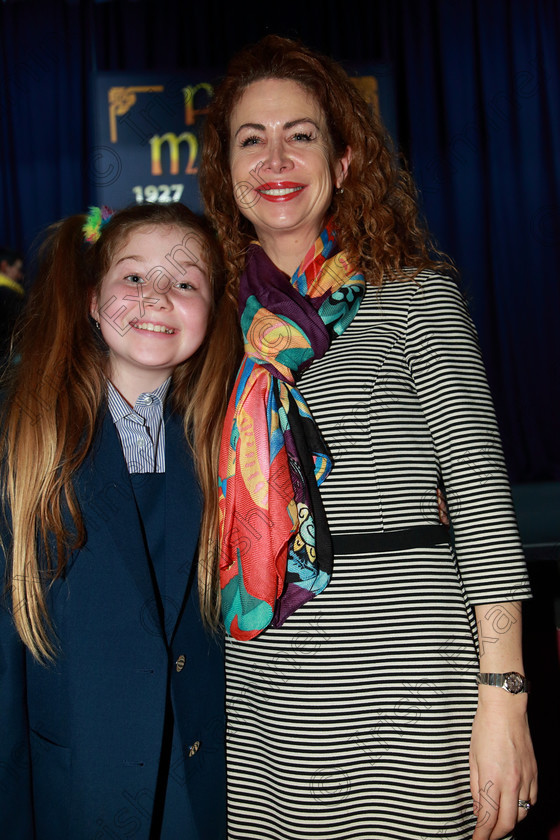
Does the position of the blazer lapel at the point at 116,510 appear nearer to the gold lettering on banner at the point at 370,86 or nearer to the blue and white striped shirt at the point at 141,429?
the blue and white striped shirt at the point at 141,429

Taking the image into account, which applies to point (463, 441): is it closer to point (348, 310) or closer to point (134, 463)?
point (348, 310)

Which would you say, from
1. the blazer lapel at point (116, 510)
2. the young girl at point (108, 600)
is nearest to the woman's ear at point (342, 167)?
the young girl at point (108, 600)

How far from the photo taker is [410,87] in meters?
5.34

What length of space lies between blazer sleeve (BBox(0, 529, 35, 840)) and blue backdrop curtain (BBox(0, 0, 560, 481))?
15.1 feet

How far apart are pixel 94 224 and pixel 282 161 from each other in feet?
1.30

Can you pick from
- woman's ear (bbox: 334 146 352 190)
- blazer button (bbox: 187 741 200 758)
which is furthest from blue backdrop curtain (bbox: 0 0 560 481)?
blazer button (bbox: 187 741 200 758)

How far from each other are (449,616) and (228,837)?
544 millimetres

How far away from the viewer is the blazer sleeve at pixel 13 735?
1124mm

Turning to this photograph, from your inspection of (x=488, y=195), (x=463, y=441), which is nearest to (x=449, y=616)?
(x=463, y=441)

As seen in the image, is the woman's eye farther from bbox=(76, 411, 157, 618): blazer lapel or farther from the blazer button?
the blazer button

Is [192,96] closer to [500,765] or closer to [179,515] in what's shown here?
[179,515]

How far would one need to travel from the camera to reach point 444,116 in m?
5.40

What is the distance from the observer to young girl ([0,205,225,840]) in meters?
1.13

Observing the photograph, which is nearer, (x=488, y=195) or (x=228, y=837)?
(x=228, y=837)
